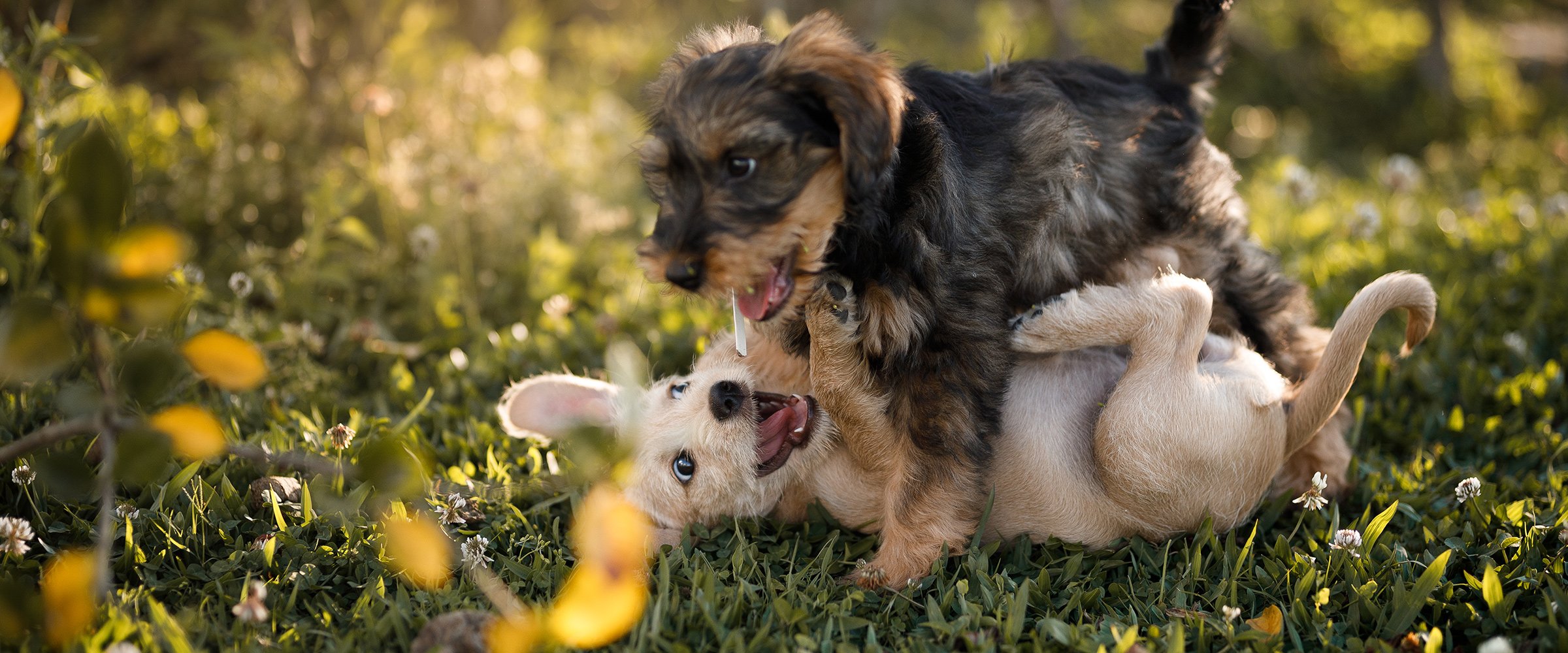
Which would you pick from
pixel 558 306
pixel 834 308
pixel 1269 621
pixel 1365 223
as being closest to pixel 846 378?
pixel 834 308

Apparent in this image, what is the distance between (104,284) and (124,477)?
0.33m

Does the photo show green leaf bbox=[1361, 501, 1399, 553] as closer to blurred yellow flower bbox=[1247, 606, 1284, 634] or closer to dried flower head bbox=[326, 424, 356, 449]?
blurred yellow flower bbox=[1247, 606, 1284, 634]

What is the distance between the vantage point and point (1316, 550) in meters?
2.87

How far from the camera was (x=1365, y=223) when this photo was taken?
4.79 metres

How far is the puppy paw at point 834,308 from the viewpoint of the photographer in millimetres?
2701

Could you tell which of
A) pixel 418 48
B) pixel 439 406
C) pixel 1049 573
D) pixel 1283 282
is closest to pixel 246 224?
pixel 418 48

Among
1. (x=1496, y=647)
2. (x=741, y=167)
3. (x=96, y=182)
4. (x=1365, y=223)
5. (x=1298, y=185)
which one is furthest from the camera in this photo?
(x=1298, y=185)

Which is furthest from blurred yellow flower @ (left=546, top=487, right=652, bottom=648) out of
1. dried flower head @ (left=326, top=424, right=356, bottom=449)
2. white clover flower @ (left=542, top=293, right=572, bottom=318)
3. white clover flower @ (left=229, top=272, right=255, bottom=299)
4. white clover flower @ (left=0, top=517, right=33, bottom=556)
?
white clover flower @ (left=229, top=272, right=255, bottom=299)

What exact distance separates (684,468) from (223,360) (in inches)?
60.8

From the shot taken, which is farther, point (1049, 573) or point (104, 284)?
point (1049, 573)

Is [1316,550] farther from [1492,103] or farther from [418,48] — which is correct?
[1492,103]

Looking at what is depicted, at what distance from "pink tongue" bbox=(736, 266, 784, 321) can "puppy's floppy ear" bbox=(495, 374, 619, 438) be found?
828 mm

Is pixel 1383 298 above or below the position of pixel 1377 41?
above

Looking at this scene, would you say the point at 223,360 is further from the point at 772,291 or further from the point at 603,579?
the point at 772,291
